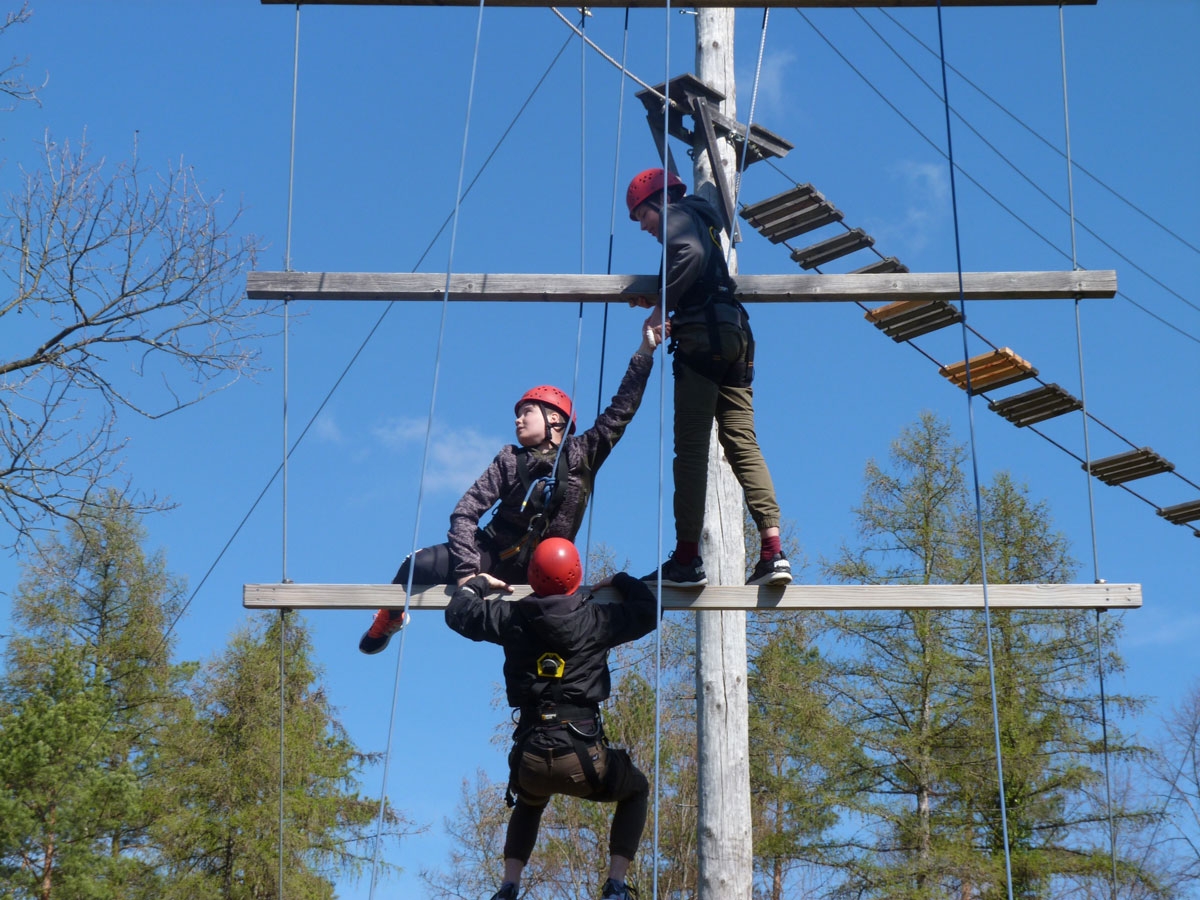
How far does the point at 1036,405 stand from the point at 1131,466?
2.85ft

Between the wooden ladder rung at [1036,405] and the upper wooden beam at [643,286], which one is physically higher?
the wooden ladder rung at [1036,405]

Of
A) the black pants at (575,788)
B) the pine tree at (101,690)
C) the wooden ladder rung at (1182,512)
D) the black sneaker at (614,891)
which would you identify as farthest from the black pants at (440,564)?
the pine tree at (101,690)

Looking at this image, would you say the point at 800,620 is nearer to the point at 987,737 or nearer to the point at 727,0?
the point at 987,737

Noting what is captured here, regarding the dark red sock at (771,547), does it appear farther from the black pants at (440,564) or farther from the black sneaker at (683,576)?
the black pants at (440,564)

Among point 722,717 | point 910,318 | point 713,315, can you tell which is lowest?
point 722,717

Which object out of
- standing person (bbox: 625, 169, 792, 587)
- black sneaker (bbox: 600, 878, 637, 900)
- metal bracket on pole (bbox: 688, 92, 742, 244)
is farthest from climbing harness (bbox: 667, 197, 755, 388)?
black sneaker (bbox: 600, 878, 637, 900)

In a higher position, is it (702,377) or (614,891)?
(702,377)

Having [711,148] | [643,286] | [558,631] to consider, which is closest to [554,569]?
[558,631]

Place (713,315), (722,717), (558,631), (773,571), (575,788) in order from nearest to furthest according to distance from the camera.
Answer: (558,631) → (575,788) → (773,571) → (713,315) → (722,717)

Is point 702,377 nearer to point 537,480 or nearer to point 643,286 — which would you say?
point 643,286

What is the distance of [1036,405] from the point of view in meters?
11.5

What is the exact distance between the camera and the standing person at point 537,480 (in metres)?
6.06

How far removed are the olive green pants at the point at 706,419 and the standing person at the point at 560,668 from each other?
0.62 metres

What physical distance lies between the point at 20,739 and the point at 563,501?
1328 cm
